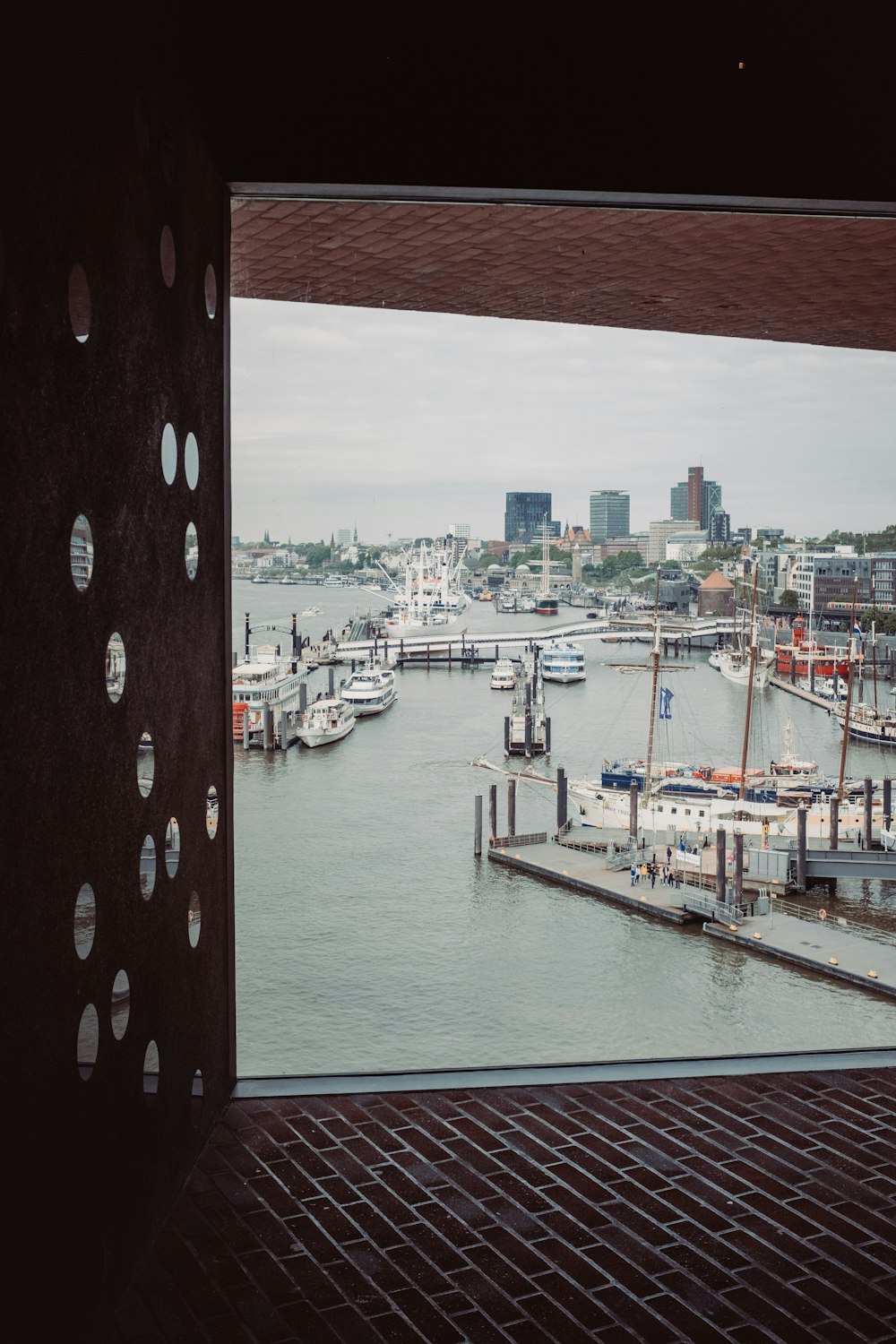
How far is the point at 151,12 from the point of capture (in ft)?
8.61

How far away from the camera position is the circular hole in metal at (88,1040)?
2.27 m

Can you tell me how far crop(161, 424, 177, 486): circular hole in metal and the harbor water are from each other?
Answer: 3.63ft

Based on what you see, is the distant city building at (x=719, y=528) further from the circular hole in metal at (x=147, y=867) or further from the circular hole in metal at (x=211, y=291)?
the circular hole in metal at (x=147, y=867)

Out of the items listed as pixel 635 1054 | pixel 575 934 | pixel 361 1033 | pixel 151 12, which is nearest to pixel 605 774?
pixel 575 934

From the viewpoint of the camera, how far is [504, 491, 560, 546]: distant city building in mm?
4715

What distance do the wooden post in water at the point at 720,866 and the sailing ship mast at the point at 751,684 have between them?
18cm

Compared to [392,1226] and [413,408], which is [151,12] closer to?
[413,408]

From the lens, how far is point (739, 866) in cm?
465

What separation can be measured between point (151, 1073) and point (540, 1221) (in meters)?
1.08

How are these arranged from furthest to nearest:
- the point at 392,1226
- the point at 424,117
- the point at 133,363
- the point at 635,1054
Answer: the point at 635,1054, the point at 424,117, the point at 392,1226, the point at 133,363

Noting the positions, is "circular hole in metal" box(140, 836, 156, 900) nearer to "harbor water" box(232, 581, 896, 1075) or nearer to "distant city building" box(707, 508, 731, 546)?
"harbor water" box(232, 581, 896, 1075)

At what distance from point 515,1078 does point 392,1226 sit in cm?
99

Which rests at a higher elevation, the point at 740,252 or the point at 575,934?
the point at 740,252

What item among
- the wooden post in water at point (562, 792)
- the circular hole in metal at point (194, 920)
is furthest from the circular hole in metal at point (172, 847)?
the wooden post in water at point (562, 792)
